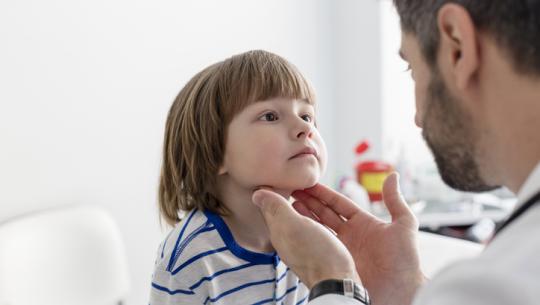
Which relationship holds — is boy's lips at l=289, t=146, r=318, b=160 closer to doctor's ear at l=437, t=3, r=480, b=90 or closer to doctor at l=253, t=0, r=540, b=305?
doctor at l=253, t=0, r=540, b=305

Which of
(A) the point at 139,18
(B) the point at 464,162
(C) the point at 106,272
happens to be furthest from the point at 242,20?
(B) the point at 464,162

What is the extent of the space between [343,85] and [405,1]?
2.15 metres

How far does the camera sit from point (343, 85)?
9.53ft

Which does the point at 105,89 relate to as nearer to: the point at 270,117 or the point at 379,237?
the point at 270,117

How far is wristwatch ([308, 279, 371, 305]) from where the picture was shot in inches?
33.3

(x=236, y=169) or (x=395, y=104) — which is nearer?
(x=236, y=169)

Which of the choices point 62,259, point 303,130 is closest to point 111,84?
point 62,259

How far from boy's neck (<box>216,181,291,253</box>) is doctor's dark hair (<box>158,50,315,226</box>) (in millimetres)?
22

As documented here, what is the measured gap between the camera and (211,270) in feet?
3.34

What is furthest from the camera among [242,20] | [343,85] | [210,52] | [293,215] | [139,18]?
[343,85]

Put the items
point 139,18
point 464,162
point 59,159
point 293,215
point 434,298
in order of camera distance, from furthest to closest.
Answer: point 139,18 < point 59,159 < point 293,215 < point 464,162 < point 434,298

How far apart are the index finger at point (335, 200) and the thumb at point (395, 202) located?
0.22 feet

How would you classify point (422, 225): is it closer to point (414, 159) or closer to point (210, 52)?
point (414, 159)

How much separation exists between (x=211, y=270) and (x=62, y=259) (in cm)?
64
